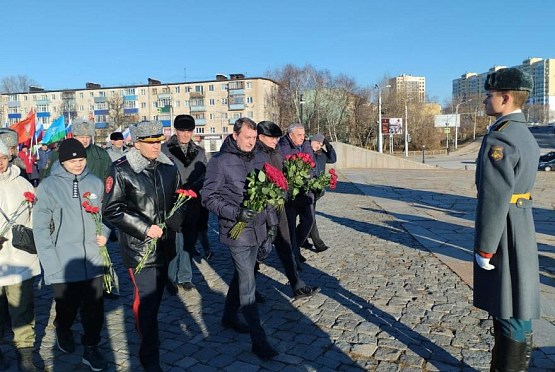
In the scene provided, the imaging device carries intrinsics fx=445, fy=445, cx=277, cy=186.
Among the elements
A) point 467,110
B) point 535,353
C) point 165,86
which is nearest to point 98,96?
point 165,86

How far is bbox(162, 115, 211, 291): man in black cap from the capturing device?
5.46 meters

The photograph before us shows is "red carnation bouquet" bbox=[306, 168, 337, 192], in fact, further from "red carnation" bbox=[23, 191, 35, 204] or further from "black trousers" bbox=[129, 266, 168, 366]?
"red carnation" bbox=[23, 191, 35, 204]

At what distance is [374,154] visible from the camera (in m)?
28.5

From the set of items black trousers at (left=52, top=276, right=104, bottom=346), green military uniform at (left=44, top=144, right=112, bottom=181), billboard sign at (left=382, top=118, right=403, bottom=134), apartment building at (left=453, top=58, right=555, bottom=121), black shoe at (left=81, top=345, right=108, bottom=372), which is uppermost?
apartment building at (left=453, top=58, right=555, bottom=121)

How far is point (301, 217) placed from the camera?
643 centimetres

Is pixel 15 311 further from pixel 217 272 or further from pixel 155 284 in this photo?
pixel 217 272

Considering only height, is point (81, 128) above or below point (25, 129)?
below

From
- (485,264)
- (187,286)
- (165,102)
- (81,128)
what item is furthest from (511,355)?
(165,102)

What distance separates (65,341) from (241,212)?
6.28 feet

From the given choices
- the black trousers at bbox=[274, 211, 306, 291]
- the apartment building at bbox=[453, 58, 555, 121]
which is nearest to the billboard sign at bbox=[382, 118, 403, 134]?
the black trousers at bbox=[274, 211, 306, 291]

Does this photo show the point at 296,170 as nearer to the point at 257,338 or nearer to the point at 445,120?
the point at 257,338

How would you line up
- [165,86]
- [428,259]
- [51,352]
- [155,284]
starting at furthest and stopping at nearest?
[165,86] < [428,259] < [51,352] < [155,284]

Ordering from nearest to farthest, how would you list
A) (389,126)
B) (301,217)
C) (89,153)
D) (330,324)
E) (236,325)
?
(236,325)
(330,324)
(89,153)
(301,217)
(389,126)

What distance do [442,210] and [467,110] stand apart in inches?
3359
